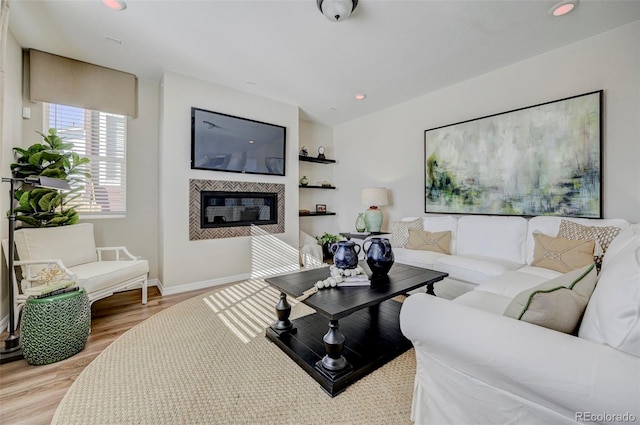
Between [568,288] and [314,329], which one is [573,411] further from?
[314,329]

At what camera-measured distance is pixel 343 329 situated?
74.1 inches

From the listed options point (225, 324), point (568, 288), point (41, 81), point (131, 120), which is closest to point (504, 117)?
point (568, 288)

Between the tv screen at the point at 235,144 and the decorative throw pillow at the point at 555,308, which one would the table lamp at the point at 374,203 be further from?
the decorative throw pillow at the point at 555,308

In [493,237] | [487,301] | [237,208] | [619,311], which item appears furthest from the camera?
[237,208]

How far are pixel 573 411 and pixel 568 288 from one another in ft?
1.58

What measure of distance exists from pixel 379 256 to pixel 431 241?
141 centimetres

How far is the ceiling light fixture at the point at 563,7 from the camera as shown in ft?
6.21

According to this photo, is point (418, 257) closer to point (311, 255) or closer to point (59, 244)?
point (311, 255)

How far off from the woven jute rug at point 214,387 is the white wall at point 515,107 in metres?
2.44

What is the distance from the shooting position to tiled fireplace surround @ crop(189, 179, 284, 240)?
10.2 feet

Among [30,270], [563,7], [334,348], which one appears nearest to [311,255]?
[334,348]

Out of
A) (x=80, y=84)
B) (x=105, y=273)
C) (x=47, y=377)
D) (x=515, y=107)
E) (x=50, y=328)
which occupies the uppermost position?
(x=80, y=84)

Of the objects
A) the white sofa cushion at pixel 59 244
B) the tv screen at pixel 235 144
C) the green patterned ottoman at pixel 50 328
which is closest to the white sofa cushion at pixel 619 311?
the green patterned ottoman at pixel 50 328

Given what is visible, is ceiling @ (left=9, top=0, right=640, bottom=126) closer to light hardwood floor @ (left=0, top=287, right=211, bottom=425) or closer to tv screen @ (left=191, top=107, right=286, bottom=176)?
tv screen @ (left=191, top=107, right=286, bottom=176)
